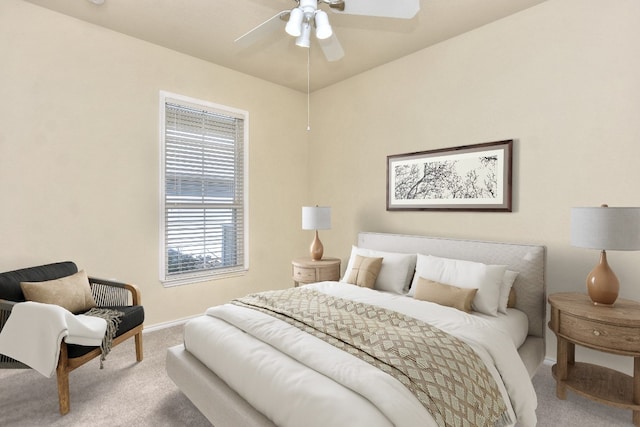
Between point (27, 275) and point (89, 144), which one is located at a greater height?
point (89, 144)

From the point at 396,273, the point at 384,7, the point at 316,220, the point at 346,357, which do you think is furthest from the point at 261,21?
the point at 346,357

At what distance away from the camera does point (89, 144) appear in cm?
322

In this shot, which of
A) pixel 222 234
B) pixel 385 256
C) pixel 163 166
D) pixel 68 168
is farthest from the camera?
pixel 222 234

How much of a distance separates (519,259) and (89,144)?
4.07 m

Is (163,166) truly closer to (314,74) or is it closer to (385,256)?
(314,74)

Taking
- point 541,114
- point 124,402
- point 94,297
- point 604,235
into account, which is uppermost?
point 541,114

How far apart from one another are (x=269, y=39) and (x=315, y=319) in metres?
2.85

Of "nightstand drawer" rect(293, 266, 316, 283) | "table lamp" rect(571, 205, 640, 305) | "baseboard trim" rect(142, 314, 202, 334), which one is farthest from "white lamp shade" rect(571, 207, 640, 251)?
"baseboard trim" rect(142, 314, 202, 334)

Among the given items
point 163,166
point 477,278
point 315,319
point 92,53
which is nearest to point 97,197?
point 163,166

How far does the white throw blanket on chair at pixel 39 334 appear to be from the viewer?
6.79ft

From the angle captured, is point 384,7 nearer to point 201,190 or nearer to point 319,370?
point 319,370

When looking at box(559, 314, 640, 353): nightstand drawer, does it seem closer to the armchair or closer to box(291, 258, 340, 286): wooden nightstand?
box(291, 258, 340, 286): wooden nightstand

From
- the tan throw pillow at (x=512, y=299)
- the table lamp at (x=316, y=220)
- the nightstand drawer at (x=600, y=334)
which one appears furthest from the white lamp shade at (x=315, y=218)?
the nightstand drawer at (x=600, y=334)

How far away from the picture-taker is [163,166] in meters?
3.69
